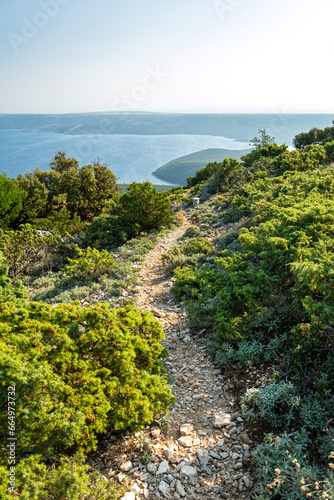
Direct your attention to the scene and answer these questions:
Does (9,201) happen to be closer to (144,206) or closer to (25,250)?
(25,250)

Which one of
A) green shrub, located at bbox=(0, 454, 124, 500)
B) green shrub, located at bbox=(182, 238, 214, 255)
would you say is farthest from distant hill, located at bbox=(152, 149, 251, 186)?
green shrub, located at bbox=(0, 454, 124, 500)

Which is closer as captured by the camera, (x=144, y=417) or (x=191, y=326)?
(x=144, y=417)

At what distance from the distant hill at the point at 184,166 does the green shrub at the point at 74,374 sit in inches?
1910

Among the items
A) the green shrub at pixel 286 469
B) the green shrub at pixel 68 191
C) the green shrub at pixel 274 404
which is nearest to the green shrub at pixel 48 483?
the green shrub at pixel 286 469

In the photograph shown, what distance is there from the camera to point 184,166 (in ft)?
187

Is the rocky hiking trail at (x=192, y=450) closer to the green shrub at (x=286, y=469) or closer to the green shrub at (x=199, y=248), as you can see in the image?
the green shrub at (x=286, y=469)

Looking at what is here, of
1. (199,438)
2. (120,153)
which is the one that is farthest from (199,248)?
(120,153)

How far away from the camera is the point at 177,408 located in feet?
13.7

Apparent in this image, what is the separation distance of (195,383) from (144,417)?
149 cm

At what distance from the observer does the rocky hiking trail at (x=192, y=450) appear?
3076 millimetres

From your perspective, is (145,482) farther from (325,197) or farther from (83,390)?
(325,197)

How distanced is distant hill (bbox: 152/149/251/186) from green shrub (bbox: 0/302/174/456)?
48.5 m

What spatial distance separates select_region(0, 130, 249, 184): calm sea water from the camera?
167 ft

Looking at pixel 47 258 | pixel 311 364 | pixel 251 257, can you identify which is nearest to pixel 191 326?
pixel 251 257
